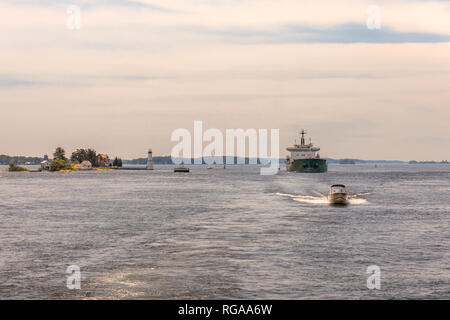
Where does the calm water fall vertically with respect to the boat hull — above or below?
below

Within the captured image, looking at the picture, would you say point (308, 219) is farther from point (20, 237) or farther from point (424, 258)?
point (20, 237)

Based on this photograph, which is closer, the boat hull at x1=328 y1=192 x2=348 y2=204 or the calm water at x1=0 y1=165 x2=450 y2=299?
the calm water at x1=0 y1=165 x2=450 y2=299

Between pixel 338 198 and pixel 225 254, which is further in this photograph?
pixel 338 198

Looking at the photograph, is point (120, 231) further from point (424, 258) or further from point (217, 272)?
point (424, 258)

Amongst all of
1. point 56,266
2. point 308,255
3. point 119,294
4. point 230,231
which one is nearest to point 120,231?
point 230,231

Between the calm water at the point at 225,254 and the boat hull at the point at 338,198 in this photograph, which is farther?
the boat hull at the point at 338,198

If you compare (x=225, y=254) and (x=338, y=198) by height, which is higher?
(x=338, y=198)

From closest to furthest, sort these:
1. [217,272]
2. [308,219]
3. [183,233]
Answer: [217,272] < [183,233] < [308,219]

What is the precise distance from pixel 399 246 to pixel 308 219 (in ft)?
69.7

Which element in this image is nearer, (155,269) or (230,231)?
(155,269)

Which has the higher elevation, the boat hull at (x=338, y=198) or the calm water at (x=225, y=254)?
the boat hull at (x=338, y=198)
